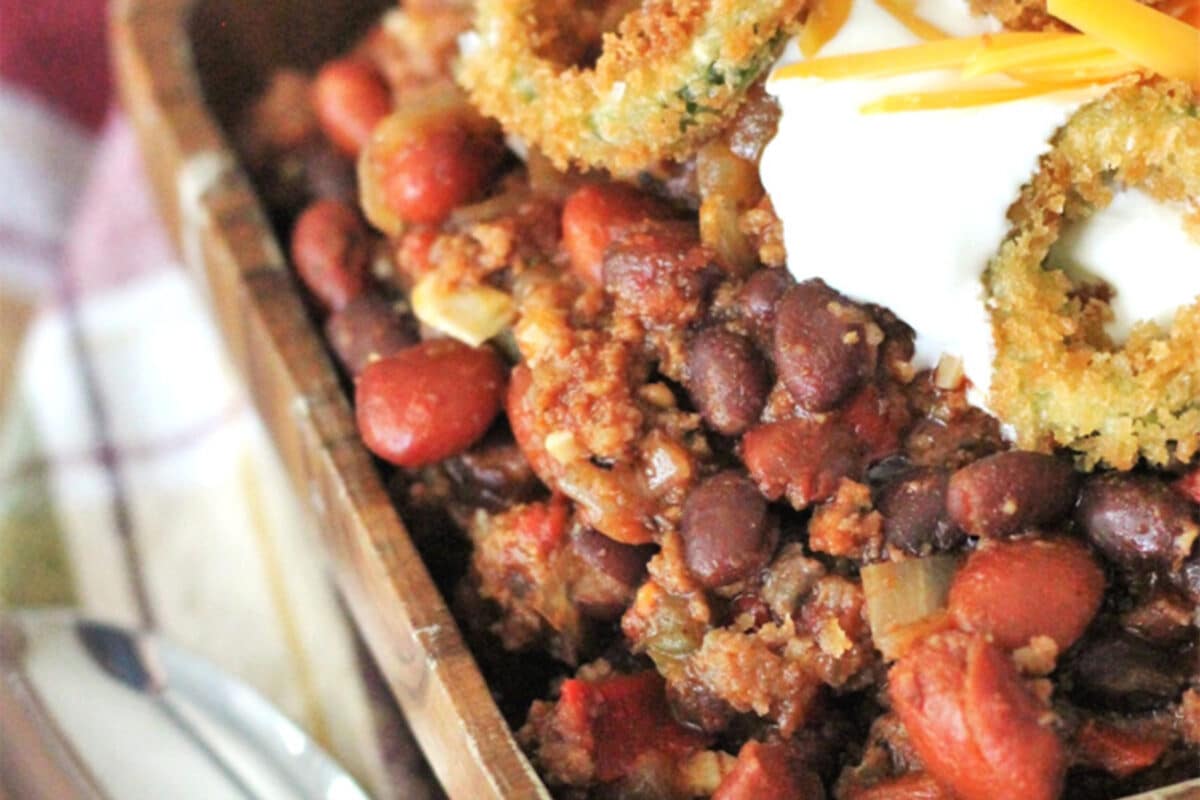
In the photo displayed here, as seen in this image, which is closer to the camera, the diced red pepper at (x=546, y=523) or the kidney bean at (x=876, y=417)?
the kidney bean at (x=876, y=417)

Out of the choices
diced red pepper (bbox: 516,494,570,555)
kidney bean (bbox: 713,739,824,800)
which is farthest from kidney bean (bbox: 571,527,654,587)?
kidney bean (bbox: 713,739,824,800)

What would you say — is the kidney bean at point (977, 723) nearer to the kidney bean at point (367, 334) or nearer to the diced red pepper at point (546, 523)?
the diced red pepper at point (546, 523)

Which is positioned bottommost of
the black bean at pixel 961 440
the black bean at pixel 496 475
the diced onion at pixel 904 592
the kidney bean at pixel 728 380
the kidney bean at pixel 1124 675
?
the kidney bean at pixel 1124 675

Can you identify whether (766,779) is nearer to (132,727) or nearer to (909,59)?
(909,59)

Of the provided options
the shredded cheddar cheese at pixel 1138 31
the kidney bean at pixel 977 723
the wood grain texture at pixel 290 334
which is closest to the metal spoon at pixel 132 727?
the wood grain texture at pixel 290 334

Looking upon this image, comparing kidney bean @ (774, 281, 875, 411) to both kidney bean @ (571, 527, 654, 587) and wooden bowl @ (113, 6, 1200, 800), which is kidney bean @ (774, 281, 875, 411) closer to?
kidney bean @ (571, 527, 654, 587)

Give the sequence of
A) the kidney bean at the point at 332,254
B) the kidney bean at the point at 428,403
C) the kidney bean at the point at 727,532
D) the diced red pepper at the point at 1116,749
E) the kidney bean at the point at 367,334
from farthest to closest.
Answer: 1. the kidney bean at the point at 332,254
2. the kidney bean at the point at 367,334
3. the kidney bean at the point at 428,403
4. the kidney bean at the point at 727,532
5. the diced red pepper at the point at 1116,749

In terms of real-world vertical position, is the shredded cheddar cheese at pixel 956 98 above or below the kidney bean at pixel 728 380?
above
